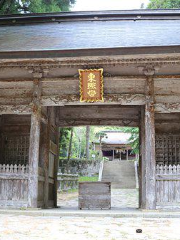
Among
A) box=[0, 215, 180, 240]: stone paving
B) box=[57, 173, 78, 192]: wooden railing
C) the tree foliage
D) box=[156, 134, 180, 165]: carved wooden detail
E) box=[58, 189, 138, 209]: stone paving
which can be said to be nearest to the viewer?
box=[0, 215, 180, 240]: stone paving

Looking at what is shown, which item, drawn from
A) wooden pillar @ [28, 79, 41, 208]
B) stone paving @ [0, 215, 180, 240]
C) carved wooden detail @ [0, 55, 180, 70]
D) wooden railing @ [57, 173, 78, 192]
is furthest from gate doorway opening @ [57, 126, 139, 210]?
stone paving @ [0, 215, 180, 240]

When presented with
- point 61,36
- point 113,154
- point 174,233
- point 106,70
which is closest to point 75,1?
point 61,36

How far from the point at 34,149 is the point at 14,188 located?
126 centimetres

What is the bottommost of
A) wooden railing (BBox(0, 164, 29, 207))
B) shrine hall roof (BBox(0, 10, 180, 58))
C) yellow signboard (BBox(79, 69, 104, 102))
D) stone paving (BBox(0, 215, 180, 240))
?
stone paving (BBox(0, 215, 180, 240))

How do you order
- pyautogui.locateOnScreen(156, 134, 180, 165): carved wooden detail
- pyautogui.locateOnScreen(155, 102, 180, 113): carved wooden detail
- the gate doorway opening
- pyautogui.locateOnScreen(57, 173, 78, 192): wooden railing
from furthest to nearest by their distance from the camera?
pyautogui.locateOnScreen(57, 173, 78, 192): wooden railing
the gate doorway opening
pyautogui.locateOnScreen(156, 134, 180, 165): carved wooden detail
pyautogui.locateOnScreen(155, 102, 180, 113): carved wooden detail

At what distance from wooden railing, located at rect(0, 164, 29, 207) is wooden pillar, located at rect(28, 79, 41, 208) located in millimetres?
212

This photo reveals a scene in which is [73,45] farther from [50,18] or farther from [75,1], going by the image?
[75,1]

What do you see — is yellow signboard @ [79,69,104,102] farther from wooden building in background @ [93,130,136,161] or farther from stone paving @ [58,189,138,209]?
wooden building in background @ [93,130,136,161]

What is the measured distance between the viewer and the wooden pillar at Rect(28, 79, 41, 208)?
923 cm

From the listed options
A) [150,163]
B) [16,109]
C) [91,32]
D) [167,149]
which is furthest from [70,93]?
[167,149]

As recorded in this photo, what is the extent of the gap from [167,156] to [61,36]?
18.0 ft

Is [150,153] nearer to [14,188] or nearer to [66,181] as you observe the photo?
[14,188]

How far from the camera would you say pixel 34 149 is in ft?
31.2

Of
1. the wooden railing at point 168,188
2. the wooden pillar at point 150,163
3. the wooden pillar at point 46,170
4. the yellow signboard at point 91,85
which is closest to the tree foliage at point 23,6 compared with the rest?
the wooden pillar at point 46,170
